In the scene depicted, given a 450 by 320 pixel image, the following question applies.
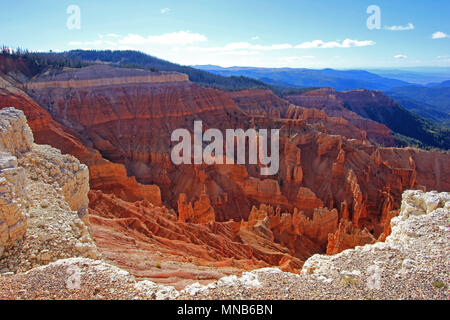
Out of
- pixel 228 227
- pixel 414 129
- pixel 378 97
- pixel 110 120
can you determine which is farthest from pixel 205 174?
pixel 378 97

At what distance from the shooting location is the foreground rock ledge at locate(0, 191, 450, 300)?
6.06 meters

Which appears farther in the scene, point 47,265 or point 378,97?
point 378,97

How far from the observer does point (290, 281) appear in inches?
276

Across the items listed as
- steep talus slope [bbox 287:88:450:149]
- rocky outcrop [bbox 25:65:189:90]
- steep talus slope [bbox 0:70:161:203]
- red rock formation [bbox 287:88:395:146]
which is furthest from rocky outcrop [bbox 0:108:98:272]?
steep talus slope [bbox 287:88:450:149]

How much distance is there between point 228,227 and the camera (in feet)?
73.5

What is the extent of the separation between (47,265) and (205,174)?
95.8 feet
